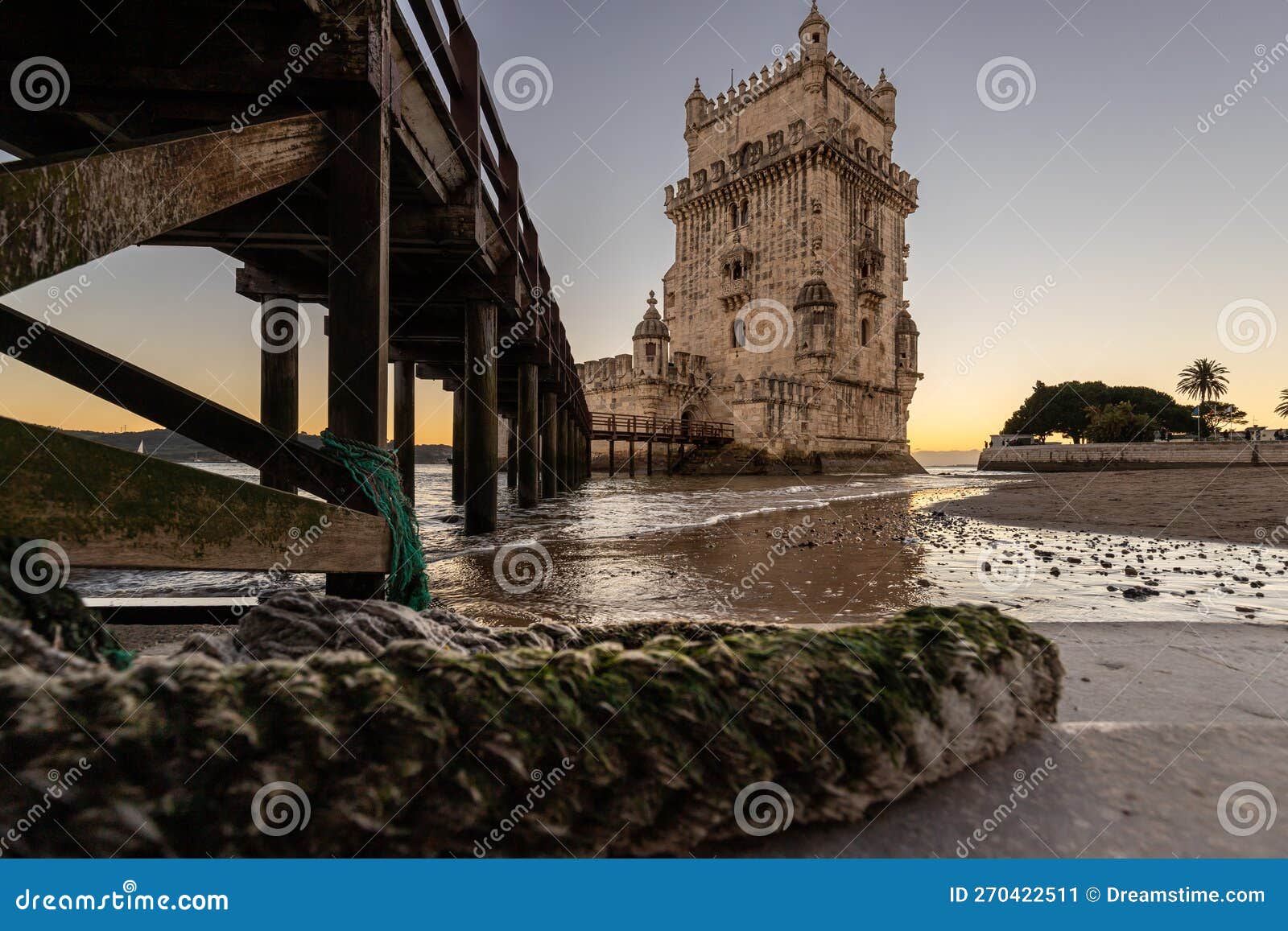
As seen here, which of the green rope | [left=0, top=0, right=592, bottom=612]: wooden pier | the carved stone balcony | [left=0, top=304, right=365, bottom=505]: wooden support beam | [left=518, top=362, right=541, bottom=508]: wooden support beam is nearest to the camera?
[left=0, top=0, right=592, bottom=612]: wooden pier

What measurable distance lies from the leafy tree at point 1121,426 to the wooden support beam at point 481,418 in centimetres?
6682

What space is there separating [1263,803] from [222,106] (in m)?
5.03

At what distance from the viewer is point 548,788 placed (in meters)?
1.06

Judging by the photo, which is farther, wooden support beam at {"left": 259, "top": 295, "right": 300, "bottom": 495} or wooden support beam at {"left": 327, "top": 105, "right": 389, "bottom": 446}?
wooden support beam at {"left": 259, "top": 295, "right": 300, "bottom": 495}

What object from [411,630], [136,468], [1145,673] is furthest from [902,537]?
[136,468]

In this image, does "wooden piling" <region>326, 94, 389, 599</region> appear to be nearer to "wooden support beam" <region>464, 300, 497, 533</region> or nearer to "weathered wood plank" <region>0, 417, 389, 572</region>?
"weathered wood plank" <region>0, 417, 389, 572</region>

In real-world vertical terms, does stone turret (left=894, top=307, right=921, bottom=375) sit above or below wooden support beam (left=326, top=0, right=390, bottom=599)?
above

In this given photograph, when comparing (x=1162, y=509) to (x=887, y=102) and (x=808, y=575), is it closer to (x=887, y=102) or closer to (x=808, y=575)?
(x=808, y=575)

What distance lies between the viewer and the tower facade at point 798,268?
34406mm

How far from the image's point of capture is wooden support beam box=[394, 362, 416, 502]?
11961mm

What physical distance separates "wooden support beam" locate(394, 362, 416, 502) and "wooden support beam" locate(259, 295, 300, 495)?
4331 mm

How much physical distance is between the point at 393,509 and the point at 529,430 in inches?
355

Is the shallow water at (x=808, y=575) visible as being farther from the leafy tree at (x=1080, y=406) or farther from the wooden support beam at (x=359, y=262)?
the leafy tree at (x=1080, y=406)

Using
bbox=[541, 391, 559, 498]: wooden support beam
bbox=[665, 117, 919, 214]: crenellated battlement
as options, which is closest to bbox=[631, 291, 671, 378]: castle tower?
bbox=[665, 117, 919, 214]: crenellated battlement
